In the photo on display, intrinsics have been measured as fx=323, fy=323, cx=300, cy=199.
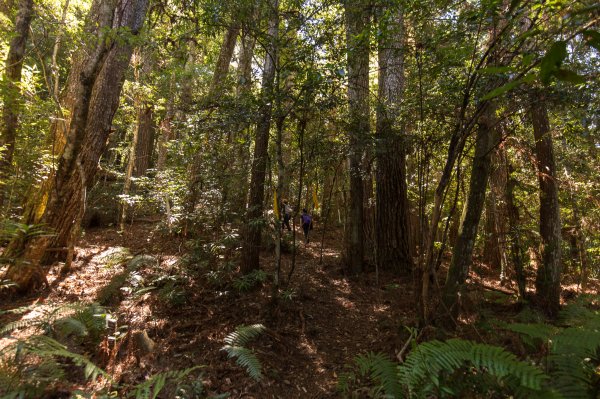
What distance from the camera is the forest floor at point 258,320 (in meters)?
4.07

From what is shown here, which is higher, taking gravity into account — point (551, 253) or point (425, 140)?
point (425, 140)

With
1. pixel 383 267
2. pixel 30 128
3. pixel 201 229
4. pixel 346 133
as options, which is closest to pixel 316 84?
pixel 346 133

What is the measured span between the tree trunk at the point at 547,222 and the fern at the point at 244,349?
19.7 ft

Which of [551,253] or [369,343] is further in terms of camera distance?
[551,253]

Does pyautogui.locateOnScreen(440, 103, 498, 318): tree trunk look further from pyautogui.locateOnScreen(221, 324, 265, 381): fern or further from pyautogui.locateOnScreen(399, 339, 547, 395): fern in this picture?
pyautogui.locateOnScreen(221, 324, 265, 381): fern

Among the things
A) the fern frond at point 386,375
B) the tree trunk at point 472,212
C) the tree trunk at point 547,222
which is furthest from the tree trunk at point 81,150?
the tree trunk at point 547,222

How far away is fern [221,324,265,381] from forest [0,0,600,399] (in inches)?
1.0

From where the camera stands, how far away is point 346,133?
650cm

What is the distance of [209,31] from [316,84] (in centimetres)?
211

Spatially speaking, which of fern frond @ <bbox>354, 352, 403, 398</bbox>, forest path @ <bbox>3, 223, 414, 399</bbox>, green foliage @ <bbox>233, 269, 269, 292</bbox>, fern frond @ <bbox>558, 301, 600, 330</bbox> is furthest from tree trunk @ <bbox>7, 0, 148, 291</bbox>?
fern frond @ <bbox>558, 301, 600, 330</bbox>

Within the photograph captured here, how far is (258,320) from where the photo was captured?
5.26 meters

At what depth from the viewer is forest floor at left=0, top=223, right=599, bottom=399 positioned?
407 cm

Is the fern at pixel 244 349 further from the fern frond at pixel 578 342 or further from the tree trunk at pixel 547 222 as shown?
the tree trunk at pixel 547 222

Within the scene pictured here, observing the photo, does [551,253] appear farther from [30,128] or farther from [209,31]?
[30,128]
